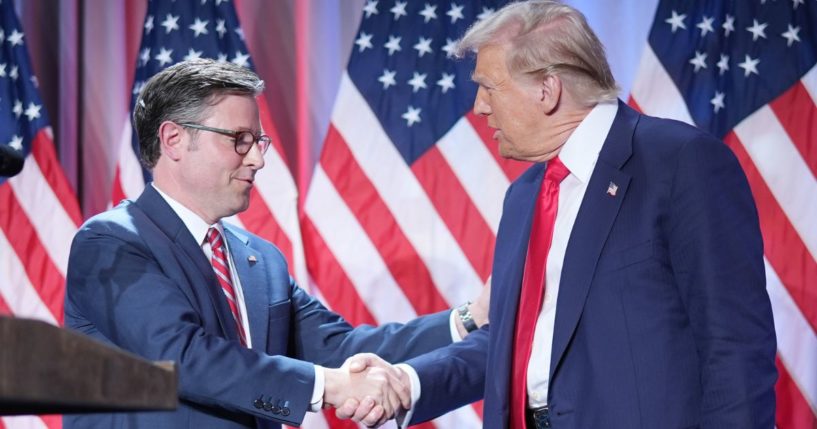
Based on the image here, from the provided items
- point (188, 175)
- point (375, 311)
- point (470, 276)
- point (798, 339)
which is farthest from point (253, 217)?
point (798, 339)

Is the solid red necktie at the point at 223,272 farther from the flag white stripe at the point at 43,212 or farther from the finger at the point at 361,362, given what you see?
the flag white stripe at the point at 43,212

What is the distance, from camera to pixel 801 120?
3.46 metres

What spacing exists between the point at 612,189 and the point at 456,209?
1774 mm

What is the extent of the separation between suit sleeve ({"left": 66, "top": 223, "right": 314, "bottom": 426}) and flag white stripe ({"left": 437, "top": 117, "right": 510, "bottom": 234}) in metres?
1.41

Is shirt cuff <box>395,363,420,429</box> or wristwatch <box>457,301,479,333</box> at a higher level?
wristwatch <box>457,301,479,333</box>

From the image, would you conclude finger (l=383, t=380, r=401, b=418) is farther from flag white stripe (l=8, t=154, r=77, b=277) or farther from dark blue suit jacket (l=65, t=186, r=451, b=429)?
flag white stripe (l=8, t=154, r=77, b=277)

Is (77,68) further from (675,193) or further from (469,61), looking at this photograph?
(675,193)

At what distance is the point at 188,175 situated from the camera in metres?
2.62

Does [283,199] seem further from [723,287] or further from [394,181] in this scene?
[723,287]

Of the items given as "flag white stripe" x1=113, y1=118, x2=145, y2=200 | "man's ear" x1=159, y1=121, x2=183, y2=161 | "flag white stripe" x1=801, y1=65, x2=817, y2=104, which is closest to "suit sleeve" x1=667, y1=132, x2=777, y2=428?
"man's ear" x1=159, y1=121, x2=183, y2=161

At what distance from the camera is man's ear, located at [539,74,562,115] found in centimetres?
214

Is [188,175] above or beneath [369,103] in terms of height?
beneath

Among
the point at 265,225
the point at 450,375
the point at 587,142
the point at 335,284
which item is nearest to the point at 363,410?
the point at 450,375

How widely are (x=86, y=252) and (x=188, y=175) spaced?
33cm
